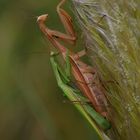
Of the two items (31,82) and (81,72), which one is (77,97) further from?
(31,82)

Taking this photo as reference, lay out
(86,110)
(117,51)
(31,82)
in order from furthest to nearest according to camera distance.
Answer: (31,82) → (86,110) → (117,51)

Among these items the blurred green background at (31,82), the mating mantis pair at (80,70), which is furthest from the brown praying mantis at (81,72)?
the blurred green background at (31,82)

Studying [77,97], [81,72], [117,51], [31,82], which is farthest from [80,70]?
[31,82]

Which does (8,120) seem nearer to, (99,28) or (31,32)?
(31,32)

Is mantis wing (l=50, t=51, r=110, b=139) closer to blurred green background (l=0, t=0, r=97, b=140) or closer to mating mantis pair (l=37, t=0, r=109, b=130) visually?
mating mantis pair (l=37, t=0, r=109, b=130)

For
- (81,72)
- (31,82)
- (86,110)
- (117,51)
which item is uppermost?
(117,51)

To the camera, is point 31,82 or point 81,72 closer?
point 81,72

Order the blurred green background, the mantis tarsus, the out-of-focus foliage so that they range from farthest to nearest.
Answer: the blurred green background < the mantis tarsus < the out-of-focus foliage

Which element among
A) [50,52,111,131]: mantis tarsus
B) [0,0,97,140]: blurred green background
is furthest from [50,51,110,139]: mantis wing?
[0,0,97,140]: blurred green background
